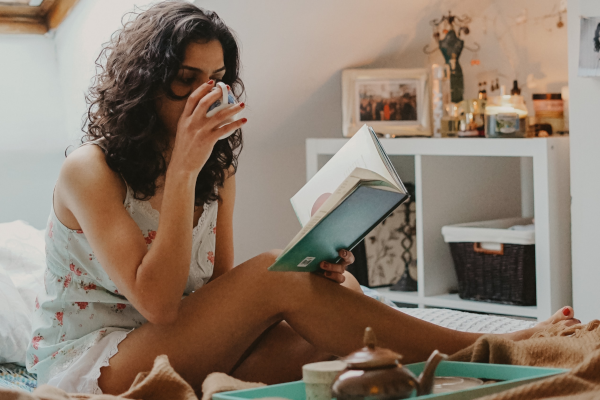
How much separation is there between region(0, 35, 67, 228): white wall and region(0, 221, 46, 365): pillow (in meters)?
0.28

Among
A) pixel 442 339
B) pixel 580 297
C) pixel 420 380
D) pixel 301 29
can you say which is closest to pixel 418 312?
pixel 442 339

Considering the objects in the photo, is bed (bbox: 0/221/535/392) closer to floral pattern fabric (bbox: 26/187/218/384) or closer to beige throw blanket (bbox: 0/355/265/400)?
floral pattern fabric (bbox: 26/187/218/384)

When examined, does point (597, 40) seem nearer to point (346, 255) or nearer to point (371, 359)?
point (346, 255)

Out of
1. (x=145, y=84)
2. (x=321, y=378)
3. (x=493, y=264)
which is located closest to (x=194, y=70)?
(x=145, y=84)

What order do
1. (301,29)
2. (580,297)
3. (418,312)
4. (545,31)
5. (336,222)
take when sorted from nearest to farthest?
(336,222) < (418,312) < (580,297) < (301,29) < (545,31)

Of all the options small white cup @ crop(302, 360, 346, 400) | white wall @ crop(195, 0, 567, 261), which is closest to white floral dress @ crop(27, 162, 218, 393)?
small white cup @ crop(302, 360, 346, 400)

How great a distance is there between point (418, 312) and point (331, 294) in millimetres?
497

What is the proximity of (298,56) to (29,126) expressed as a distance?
0.86 meters

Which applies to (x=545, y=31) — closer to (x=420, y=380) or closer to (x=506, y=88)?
(x=506, y=88)

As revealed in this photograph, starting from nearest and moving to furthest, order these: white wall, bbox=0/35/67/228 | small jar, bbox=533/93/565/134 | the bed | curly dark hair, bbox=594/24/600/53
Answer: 1. the bed
2. curly dark hair, bbox=594/24/600/53
3. white wall, bbox=0/35/67/228
4. small jar, bbox=533/93/565/134

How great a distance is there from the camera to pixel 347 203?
40.1 inches

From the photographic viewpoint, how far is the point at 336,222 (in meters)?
1.06

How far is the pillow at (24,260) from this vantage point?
1642mm

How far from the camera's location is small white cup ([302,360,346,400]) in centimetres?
77
